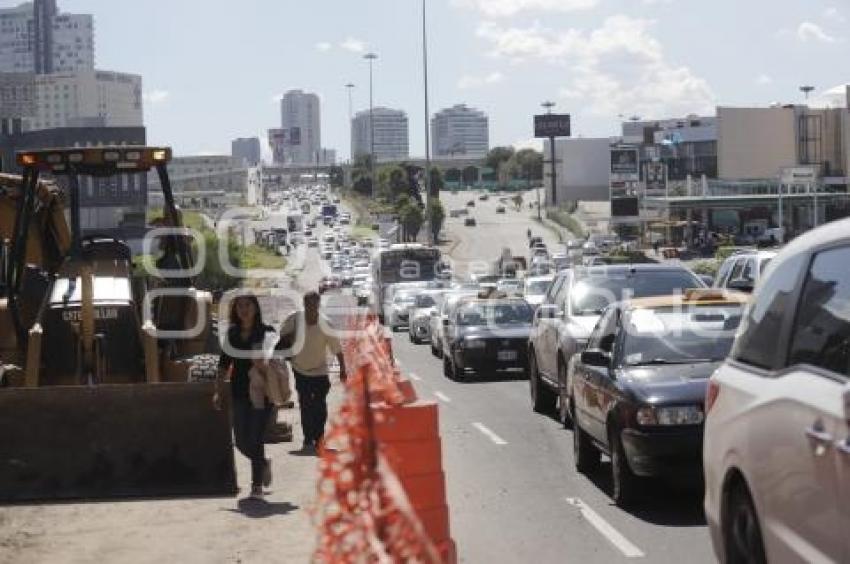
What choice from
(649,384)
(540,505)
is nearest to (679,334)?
(649,384)

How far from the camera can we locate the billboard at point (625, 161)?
5162 inches

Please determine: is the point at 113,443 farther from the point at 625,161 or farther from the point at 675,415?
the point at 625,161

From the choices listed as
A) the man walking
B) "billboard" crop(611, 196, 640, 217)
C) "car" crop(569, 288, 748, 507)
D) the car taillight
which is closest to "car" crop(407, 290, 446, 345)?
the man walking

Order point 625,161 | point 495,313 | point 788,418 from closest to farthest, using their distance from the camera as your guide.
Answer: point 788,418
point 495,313
point 625,161

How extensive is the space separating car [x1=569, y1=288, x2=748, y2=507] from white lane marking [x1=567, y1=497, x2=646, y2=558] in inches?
13.3

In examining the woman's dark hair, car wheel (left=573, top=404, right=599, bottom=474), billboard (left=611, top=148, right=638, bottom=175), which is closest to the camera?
the woman's dark hair

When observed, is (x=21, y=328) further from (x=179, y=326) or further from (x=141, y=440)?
(x=141, y=440)

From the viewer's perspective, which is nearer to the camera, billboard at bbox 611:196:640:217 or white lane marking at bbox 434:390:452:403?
white lane marking at bbox 434:390:452:403

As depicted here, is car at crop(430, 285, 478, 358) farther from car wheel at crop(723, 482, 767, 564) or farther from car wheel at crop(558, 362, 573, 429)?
car wheel at crop(723, 482, 767, 564)

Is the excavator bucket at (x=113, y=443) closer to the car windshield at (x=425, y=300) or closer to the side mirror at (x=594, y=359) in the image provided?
the side mirror at (x=594, y=359)

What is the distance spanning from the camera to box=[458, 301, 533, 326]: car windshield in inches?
1071

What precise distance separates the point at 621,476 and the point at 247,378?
3.29m

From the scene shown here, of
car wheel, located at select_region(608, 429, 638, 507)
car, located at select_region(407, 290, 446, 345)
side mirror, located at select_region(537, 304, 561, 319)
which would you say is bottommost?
car, located at select_region(407, 290, 446, 345)

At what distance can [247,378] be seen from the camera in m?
12.3
